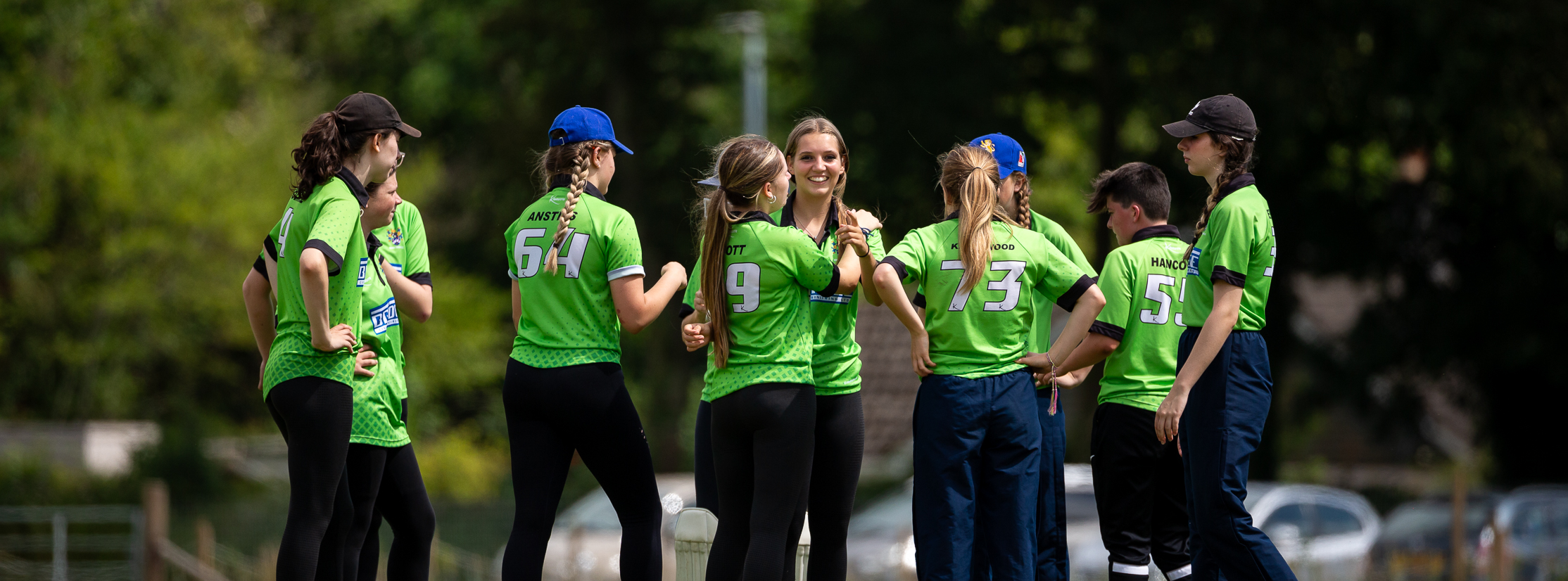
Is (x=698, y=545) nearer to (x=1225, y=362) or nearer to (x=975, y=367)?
(x=975, y=367)

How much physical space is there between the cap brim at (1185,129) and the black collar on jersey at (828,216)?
50.8 inches

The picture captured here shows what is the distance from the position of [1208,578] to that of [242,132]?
2492 centimetres

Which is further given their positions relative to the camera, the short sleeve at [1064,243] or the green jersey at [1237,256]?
the short sleeve at [1064,243]

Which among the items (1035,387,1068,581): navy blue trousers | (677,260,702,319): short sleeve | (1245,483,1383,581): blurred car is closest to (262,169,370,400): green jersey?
(677,260,702,319): short sleeve

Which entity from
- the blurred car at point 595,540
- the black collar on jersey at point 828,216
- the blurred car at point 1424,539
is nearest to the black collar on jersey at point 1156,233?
the black collar on jersey at point 828,216

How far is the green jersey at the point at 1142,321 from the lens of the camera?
6.01m

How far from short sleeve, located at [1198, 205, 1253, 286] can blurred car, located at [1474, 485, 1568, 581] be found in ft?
31.5

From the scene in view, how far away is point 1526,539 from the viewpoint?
15.7m

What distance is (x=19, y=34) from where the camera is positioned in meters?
24.1

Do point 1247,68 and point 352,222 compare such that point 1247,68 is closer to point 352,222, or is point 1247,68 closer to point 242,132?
point 352,222

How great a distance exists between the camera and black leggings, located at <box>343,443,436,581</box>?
5.50 m

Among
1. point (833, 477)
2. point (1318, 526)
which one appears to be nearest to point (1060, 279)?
point (833, 477)

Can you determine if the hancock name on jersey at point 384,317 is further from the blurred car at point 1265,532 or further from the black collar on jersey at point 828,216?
the blurred car at point 1265,532

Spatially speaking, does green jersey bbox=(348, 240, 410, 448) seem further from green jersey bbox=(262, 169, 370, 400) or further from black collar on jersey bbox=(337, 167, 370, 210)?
black collar on jersey bbox=(337, 167, 370, 210)
